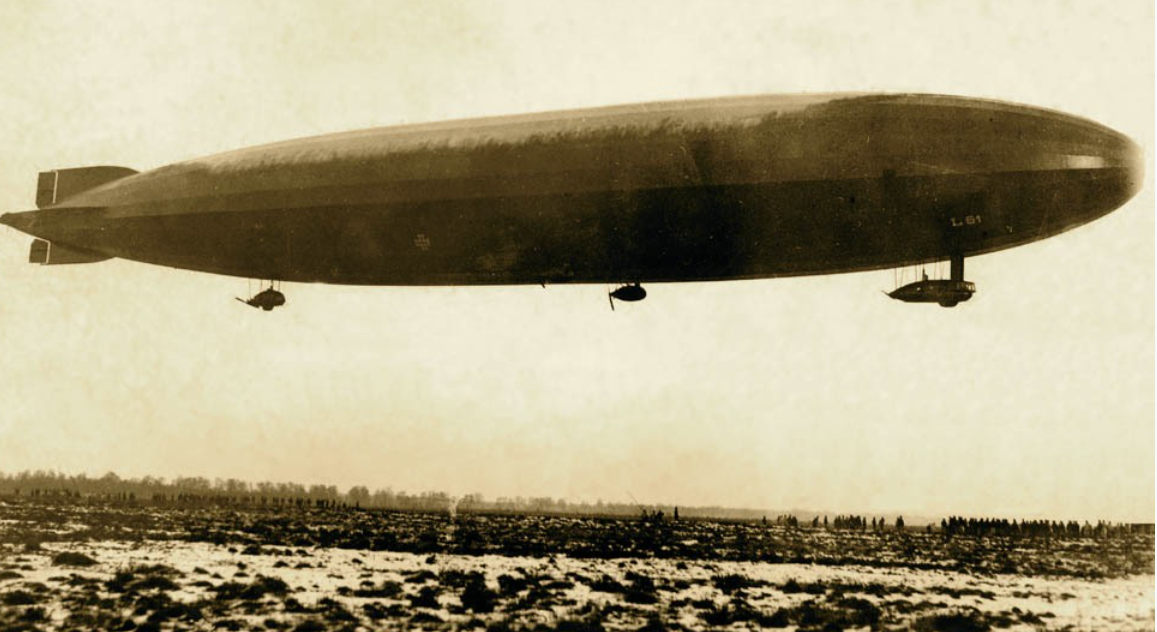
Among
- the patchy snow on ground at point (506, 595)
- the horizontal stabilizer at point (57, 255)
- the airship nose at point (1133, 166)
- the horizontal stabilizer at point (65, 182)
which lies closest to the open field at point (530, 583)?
the patchy snow on ground at point (506, 595)

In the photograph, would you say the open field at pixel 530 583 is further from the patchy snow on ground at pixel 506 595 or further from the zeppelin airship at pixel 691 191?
the zeppelin airship at pixel 691 191

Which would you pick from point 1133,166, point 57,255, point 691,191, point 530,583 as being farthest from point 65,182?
point 1133,166

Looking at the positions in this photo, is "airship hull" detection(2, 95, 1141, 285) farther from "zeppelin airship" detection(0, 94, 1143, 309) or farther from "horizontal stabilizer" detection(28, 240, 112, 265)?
"horizontal stabilizer" detection(28, 240, 112, 265)

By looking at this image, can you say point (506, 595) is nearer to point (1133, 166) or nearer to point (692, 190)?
point (692, 190)

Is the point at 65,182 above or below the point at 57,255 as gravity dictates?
above

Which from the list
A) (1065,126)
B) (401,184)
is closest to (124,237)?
(401,184)

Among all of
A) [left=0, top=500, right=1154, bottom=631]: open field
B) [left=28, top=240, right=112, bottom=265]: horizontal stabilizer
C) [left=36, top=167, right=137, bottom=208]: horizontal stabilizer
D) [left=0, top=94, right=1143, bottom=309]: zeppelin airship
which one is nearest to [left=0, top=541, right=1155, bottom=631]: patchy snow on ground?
[left=0, top=500, right=1154, bottom=631]: open field
